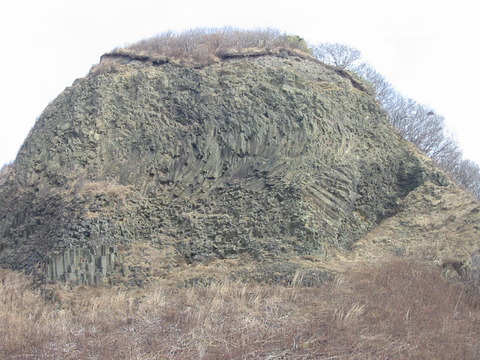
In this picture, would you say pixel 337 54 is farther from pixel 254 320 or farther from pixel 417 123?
pixel 254 320

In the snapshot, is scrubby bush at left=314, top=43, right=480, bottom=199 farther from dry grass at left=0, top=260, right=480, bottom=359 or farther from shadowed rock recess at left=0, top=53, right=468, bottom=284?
dry grass at left=0, top=260, right=480, bottom=359

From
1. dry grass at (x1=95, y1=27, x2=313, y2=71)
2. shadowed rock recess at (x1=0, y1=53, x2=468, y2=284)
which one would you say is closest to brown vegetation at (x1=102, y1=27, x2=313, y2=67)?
dry grass at (x1=95, y1=27, x2=313, y2=71)

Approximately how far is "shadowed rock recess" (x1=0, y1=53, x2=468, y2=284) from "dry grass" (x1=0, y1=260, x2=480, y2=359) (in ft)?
3.67

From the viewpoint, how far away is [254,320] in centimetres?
1057

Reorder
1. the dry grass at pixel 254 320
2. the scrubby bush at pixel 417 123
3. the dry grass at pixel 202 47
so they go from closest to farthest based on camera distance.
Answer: the dry grass at pixel 254 320, the dry grass at pixel 202 47, the scrubby bush at pixel 417 123

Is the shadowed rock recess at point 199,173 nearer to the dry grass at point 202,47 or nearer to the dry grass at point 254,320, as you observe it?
the dry grass at point 202,47

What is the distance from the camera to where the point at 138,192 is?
15.5 meters

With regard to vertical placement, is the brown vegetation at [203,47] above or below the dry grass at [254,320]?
above

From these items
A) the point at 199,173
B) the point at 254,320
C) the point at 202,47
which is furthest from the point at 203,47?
the point at 254,320

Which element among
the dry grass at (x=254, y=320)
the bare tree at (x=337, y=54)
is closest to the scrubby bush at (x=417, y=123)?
the bare tree at (x=337, y=54)

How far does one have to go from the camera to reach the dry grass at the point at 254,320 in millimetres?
9414

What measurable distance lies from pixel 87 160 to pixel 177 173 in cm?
283

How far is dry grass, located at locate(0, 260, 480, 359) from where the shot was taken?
9414 mm

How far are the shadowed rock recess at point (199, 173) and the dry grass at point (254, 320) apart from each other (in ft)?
3.67
